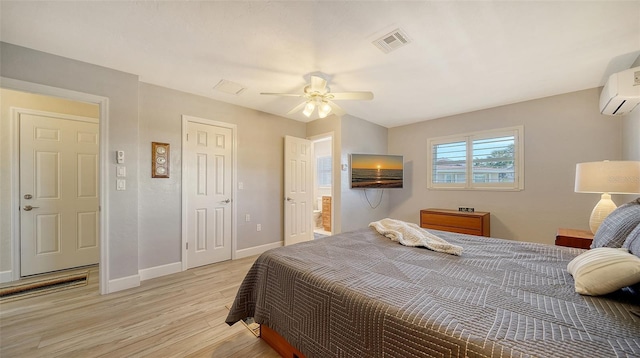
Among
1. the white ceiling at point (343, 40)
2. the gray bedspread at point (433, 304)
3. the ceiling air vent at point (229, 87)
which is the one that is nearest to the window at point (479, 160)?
the white ceiling at point (343, 40)

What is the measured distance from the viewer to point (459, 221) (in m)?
3.47

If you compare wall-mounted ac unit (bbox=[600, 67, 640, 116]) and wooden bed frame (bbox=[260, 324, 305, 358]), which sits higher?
wall-mounted ac unit (bbox=[600, 67, 640, 116])

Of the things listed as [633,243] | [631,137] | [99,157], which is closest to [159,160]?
[99,157]

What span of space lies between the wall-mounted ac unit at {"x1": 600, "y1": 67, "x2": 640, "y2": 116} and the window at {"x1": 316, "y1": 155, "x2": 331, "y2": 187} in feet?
17.5

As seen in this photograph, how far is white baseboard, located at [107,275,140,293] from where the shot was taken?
2436mm

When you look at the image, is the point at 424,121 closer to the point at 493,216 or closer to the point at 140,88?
the point at 493,216

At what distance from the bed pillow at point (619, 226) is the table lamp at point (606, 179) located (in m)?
0.58

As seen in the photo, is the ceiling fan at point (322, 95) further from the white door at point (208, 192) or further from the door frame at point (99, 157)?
the door frame at point (99, 157)

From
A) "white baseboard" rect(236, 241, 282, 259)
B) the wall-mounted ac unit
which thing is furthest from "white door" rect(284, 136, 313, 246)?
the wall-mounted ac unit

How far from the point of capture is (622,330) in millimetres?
734

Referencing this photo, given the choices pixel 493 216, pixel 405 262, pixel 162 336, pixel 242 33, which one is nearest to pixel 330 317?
pixel 405 262

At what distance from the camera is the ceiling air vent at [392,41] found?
6.22ft

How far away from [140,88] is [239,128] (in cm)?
128

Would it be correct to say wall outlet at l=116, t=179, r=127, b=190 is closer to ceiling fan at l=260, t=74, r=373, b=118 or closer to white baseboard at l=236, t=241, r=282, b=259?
white baseboard at l=236, t=241, r=282, b=259
